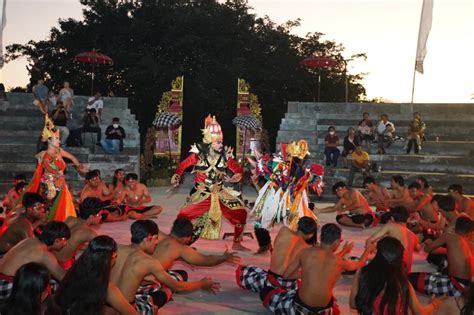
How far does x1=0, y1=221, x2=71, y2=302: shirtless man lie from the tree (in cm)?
2287

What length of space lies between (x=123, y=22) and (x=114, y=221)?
66.1ft

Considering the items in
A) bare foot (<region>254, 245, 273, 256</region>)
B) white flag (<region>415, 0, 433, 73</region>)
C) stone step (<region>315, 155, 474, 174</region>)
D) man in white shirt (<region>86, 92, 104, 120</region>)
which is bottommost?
bare foot (<region>254, 245, 273, 256</region>)

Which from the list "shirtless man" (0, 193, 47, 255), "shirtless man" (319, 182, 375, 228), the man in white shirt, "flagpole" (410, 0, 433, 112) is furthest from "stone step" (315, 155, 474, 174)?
"shirtless man" (0, 193, 47, 255)

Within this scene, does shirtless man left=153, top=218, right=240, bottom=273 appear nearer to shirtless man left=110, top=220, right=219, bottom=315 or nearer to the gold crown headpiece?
shirtless man left=110, top=220, right=219, bottom=315

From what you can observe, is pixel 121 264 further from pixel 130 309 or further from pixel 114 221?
pixel 114 221

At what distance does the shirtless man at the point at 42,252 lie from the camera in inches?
191

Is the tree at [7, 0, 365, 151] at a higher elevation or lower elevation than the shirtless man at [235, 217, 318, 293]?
higher

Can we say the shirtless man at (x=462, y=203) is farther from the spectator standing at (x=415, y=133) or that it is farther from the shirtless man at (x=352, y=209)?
the spectator standing at (x=415, y=133)

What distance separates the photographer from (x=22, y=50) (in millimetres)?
29609

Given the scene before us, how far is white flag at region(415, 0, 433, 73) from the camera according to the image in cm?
1798

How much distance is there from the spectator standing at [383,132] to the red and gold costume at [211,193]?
10522 millimetres

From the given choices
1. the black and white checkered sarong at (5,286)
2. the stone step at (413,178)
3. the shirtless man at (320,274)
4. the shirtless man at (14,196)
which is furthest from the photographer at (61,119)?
the shirtless man at (320,274)

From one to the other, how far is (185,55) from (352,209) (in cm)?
1958

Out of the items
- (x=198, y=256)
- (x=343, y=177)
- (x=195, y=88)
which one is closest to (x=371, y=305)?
(x=198, y=256)
